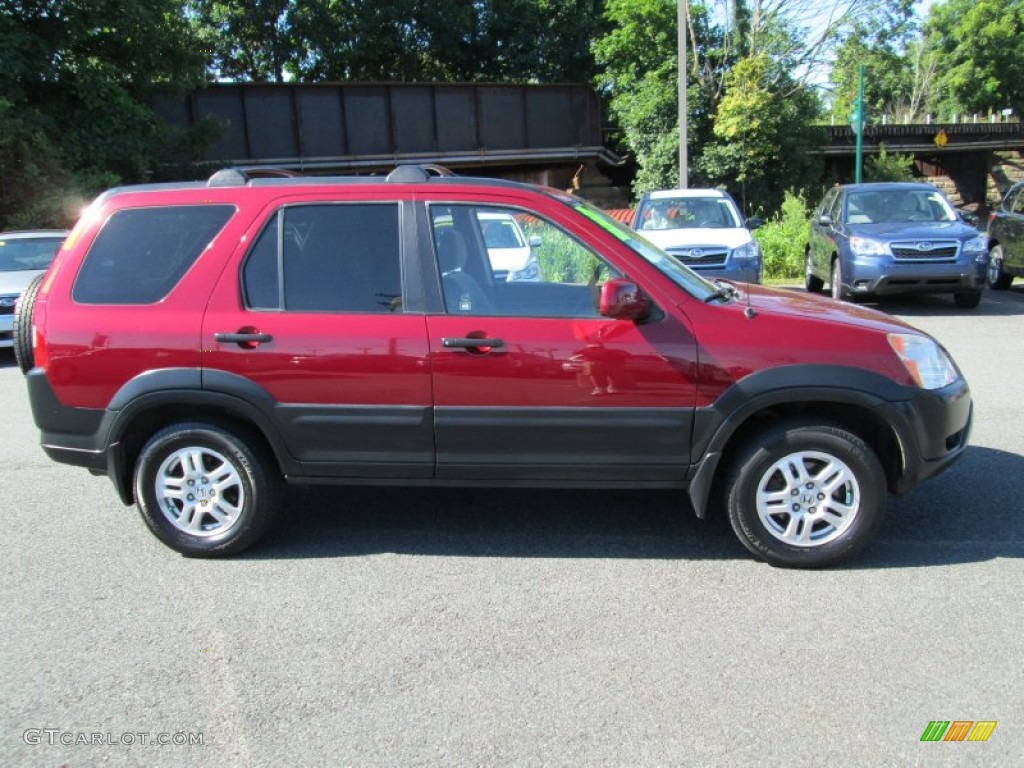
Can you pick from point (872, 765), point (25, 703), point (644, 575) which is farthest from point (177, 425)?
point (872, 765)

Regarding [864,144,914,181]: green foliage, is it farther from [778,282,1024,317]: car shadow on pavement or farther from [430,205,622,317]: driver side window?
[430,205,622,317]: driver side window

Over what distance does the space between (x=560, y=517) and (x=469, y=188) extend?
194 cm

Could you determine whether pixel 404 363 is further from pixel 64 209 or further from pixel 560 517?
pixel 64 209

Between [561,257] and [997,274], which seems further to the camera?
[997,274]

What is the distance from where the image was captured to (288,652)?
11.7 feet

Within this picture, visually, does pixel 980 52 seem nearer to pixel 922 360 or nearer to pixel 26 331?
pixel 922 360

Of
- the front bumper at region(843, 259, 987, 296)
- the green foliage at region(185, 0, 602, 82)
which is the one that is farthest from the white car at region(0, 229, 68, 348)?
the green foliage at region(185, 0, 602, 82)

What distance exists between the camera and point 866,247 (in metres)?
11.9

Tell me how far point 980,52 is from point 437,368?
66551mm

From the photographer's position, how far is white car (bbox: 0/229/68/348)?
10.9 metres

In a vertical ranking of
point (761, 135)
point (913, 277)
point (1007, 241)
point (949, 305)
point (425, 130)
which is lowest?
point (949, 305)

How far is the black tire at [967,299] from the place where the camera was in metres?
12.2

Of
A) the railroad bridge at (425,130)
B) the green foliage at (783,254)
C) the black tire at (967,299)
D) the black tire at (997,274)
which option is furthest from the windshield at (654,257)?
the railroad bridge at (425,130)

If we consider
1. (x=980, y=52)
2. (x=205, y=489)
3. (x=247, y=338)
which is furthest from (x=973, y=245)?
(x=980, y=52)
